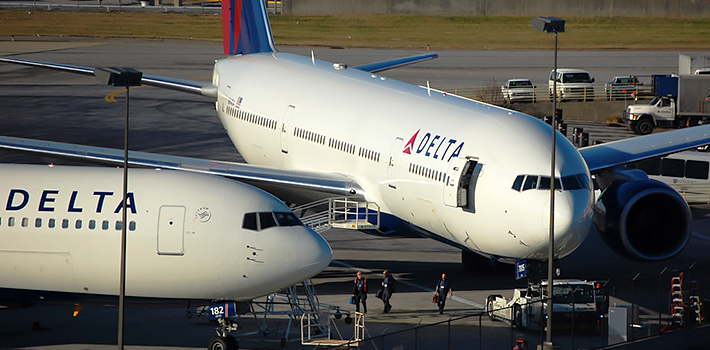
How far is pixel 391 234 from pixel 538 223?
7.44 metres

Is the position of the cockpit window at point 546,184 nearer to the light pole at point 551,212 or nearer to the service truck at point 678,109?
the light pole at point 551,212

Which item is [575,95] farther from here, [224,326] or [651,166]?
[224,326]

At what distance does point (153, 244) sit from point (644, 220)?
16.9 meters

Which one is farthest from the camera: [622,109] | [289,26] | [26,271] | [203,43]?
[289,26]

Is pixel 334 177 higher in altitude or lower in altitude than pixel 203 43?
lower

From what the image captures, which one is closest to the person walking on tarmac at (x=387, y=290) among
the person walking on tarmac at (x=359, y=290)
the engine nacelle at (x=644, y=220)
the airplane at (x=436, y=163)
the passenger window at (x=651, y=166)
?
the person walking on tarmac at (x=359, y=290)

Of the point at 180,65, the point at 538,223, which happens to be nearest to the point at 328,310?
the point at 538,223

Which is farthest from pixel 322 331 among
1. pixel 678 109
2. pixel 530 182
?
pixel 678 109

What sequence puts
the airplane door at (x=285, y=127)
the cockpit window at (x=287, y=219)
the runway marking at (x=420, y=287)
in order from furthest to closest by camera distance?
the airplane door at (x=285, y=127), the runway marking at (x=420, y=287), the cockpit window at (x=287, y=219)

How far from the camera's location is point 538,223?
28.0 metres

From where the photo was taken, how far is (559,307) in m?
29.9

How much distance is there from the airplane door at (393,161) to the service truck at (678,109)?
3936 cm

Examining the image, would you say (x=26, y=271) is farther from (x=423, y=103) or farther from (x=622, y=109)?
(x=622, y=109)

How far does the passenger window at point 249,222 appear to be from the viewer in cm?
2639
